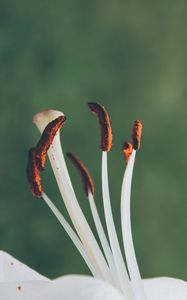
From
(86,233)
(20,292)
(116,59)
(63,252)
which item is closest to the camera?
(20,292)

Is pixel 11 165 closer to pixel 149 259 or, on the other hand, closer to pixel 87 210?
pixel 87 210

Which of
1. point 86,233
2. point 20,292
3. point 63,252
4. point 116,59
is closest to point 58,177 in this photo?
point 86,233

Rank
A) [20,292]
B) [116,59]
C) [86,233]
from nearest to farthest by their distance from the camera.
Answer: [20,292]
[86,233]
[116,59]

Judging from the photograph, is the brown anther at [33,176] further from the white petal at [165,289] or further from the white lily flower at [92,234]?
the white petal at [165,289]

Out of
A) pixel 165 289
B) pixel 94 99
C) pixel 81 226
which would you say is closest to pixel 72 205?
pixel 81 226

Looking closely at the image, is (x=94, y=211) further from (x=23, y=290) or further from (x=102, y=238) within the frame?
(x=23, y=290)

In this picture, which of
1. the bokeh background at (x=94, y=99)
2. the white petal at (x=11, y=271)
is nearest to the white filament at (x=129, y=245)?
the white petal at (x=11, y=271)

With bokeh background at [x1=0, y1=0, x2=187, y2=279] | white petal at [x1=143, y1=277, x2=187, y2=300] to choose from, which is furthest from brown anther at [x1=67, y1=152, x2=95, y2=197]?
bokeh background at [x1=0, y1=0, x2=187, y2=279]
